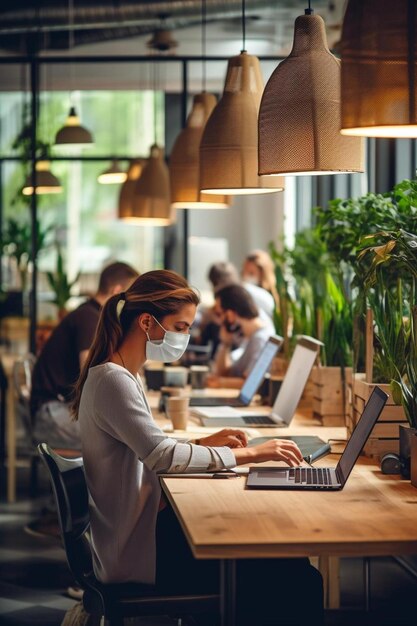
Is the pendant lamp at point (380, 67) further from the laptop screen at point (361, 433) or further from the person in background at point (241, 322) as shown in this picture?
the person in background at point (241, 322)

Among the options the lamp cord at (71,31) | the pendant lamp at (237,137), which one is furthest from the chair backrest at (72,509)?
the lamp cord at (71,31)

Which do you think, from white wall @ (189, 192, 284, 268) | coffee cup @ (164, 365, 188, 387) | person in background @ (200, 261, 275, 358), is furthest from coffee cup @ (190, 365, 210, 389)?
white wall @ (189, 192, 284, 268)

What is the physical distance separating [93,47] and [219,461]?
868 centimetres

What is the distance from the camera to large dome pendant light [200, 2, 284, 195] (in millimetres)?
3324

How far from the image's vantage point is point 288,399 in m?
4.05

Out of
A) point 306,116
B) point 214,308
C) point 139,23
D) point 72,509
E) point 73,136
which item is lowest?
point 72,509

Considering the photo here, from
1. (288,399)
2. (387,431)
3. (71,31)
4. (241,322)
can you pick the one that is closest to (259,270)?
(241,322)

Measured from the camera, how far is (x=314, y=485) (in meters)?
2.70

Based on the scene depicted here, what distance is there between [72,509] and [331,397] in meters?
1.48

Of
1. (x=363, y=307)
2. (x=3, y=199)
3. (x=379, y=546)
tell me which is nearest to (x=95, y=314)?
(x=363, y=307)

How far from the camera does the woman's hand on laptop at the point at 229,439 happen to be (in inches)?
123

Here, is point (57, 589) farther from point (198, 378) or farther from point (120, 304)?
point (120, 304)

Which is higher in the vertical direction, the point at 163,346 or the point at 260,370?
the point at 163,346

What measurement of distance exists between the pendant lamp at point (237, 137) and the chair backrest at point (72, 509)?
102 cm
